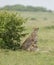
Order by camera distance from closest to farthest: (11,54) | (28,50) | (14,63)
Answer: (14,63) < (11,54) < (28,50)

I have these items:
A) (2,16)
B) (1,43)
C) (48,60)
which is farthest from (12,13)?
(48,60)

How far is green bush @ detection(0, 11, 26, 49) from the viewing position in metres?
21.8

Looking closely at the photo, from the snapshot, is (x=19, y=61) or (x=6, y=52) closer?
(x=19, y=61)

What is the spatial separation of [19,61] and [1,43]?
15.3 ft

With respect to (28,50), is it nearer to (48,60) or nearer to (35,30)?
(35,30)

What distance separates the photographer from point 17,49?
70.5 ft

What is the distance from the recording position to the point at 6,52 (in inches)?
773

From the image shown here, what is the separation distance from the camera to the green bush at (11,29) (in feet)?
71.6

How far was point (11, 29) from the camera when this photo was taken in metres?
22.0

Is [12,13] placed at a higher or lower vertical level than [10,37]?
higher

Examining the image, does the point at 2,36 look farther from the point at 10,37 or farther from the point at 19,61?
the point at 19,61

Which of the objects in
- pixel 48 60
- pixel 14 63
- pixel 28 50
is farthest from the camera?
pixel 28 50

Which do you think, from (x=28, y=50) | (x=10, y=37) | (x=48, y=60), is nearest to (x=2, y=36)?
(x=10, y=37)

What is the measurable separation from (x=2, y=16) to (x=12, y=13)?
71cm
